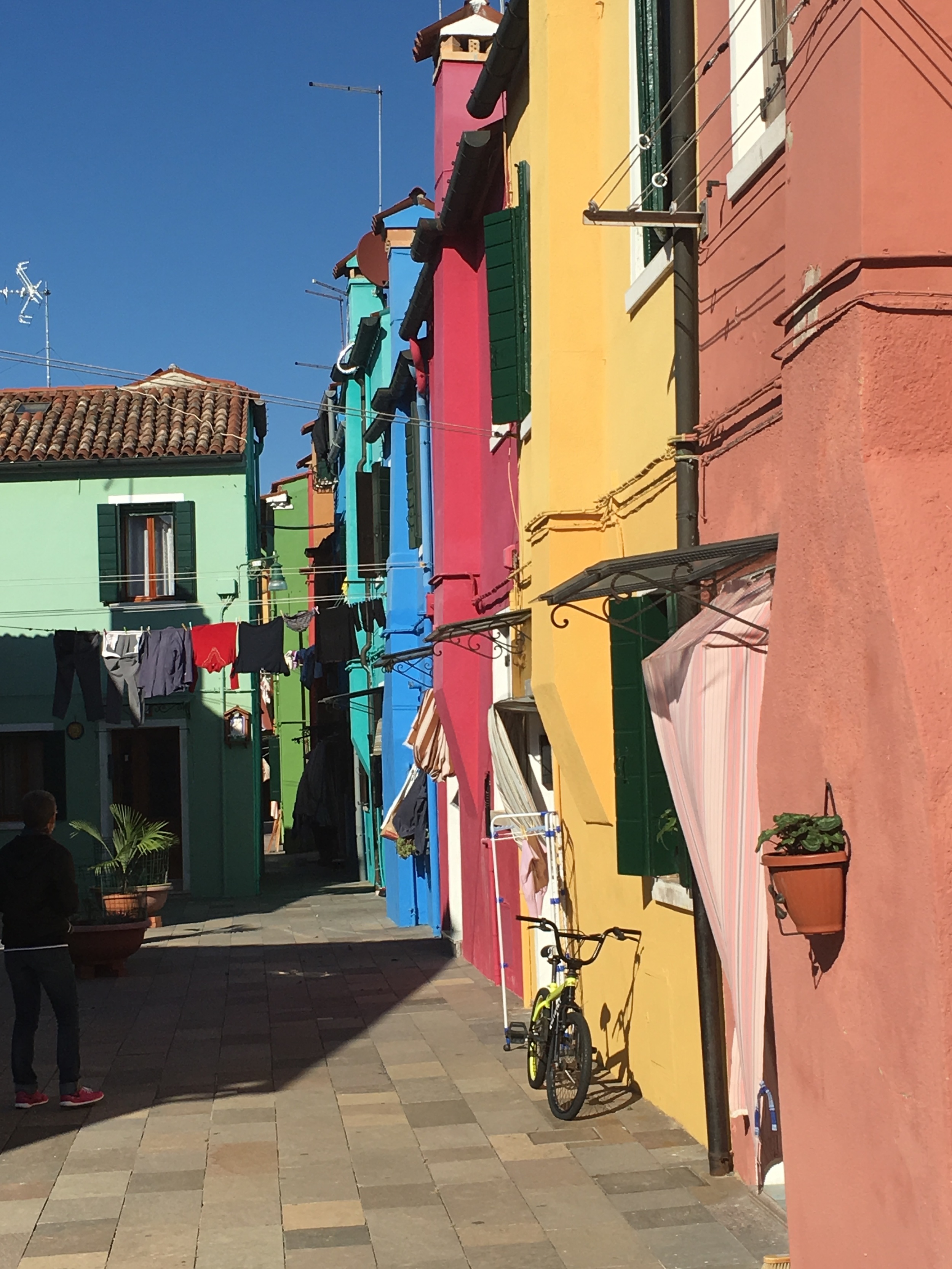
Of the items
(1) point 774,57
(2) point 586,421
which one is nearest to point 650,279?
(2) point 586,421

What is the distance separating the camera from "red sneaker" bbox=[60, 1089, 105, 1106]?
29.9 ft

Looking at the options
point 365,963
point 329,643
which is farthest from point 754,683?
point 329,643

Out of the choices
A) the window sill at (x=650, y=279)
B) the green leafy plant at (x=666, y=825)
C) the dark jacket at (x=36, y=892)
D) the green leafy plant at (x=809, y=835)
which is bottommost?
the dark jacket at (x=36, y=892)

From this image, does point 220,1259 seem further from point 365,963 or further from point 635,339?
point 365,963

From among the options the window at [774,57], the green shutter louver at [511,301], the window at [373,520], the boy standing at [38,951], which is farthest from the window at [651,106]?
the window at [373,520]

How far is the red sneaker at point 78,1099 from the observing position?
9109 millimetres

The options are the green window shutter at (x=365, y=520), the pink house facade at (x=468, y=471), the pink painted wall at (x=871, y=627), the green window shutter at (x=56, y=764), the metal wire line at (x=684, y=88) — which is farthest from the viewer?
the green window shutter at (x=56, y=764)

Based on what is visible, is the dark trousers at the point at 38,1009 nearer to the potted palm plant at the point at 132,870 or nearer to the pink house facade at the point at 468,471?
the pink house facade at the point at 468,471

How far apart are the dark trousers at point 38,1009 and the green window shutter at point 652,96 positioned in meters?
5.42

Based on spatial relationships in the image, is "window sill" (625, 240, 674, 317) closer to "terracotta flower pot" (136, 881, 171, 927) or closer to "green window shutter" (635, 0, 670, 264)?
"green window shutter" (635, 0, 670, 264)

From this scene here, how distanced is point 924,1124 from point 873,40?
10.4 ft

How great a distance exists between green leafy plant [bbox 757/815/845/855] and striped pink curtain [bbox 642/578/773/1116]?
2.40 feet

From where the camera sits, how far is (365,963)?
16.2 meters

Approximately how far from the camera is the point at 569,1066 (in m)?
8.45
